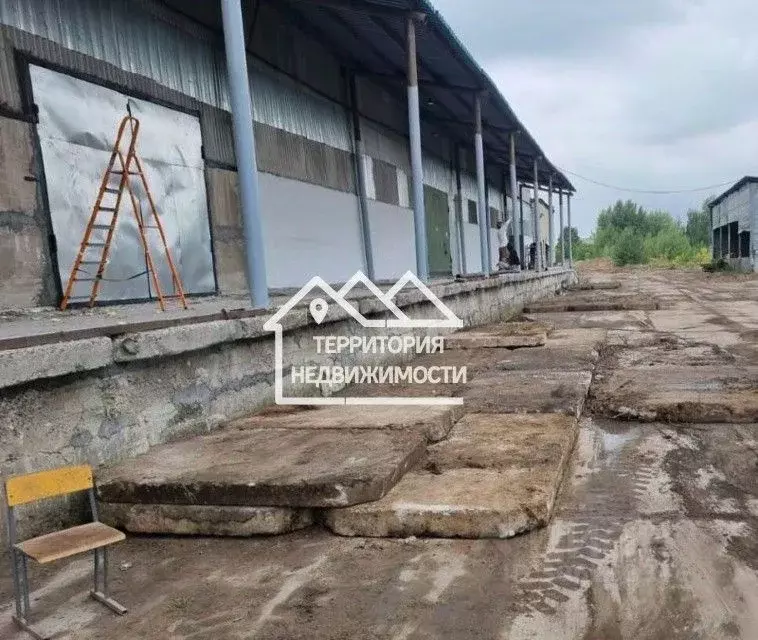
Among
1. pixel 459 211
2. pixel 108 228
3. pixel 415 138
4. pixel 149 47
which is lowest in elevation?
pixel 108 228

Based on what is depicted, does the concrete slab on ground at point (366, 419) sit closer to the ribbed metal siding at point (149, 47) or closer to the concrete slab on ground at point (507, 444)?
the concrete slab on ground at point (507, 444)

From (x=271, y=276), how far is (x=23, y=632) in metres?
6.55

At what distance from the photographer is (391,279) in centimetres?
1272

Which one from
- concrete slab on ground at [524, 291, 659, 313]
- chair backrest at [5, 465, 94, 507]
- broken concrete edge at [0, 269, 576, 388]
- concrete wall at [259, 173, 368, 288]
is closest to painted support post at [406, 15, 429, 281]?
concrete wall at [259, 173, 368, 288]

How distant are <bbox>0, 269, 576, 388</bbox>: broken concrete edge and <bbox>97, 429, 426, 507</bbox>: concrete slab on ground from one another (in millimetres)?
583

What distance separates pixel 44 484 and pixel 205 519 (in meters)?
0.81

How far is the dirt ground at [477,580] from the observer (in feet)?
7.21

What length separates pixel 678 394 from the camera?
5094mm

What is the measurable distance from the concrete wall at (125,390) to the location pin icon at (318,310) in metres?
0.13

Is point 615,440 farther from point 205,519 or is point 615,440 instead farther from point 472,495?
point 205,519

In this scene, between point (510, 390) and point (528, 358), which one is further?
point (528, 358)

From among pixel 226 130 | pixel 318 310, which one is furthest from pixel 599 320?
pixel 318 310

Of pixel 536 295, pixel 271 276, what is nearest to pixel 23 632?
pixel 271 276

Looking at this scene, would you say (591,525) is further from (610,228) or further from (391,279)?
(610,228)
